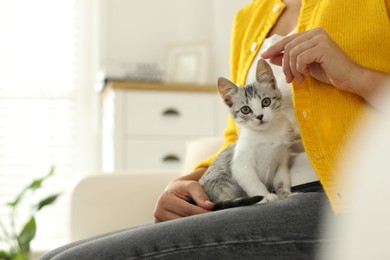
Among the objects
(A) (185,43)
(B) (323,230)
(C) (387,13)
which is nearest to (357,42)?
(C) (387,13)

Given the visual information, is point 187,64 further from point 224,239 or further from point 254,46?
point 224,239

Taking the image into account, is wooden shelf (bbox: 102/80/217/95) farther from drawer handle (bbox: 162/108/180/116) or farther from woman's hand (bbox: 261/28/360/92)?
woman's hand (bbox: 261/28/360/92)

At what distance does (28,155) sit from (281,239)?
3.00m

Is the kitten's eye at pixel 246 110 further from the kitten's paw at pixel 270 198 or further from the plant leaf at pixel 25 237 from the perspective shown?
the plant leaf at pixel 25 237

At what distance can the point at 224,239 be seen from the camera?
84cm

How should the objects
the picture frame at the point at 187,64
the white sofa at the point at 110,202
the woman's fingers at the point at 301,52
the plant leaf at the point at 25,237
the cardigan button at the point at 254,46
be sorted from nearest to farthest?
the woman's fingers at the point at 301,52 < the cardigan button at the point at 254,46 < the white sofa at the point at 110,202 < the plant leaf at the point at 25,237 < the picture frame at the point at 187,64

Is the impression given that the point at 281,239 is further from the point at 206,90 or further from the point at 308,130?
the point at 206,90

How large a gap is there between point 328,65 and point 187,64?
8.82 ft

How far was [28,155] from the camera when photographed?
3652 mm

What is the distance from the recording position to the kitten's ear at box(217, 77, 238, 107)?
117cm

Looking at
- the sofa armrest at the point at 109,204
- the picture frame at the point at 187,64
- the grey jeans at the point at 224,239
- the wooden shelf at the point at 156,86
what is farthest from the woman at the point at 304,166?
the picture frame at the point at 187,64

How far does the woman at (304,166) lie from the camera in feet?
2.76

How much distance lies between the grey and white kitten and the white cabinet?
1945 millimetres

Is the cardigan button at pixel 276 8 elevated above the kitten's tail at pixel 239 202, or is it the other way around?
the cardigan button at pixel 276 8
